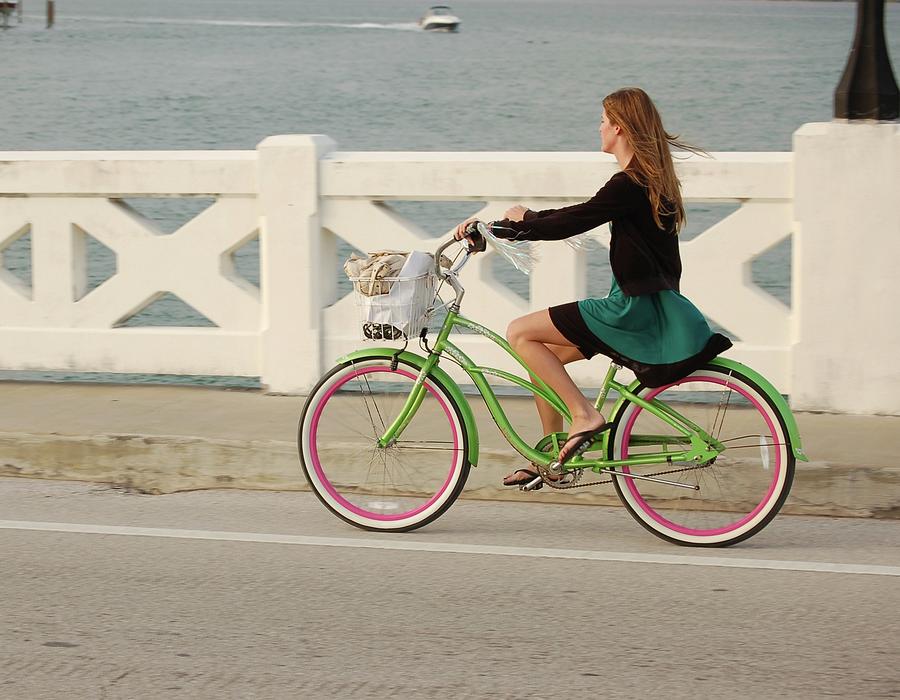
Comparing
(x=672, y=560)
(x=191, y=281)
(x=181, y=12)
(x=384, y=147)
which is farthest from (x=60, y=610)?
(x=181, y=12)

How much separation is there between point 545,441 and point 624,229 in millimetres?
919

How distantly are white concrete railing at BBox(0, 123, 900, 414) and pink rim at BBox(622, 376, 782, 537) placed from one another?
7.10 ft

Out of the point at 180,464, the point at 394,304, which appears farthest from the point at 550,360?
the point at 180,464

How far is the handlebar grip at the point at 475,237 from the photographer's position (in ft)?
19.0

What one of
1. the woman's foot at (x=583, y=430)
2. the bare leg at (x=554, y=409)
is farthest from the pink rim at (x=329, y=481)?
the woman's foot at (x=583, y=430)

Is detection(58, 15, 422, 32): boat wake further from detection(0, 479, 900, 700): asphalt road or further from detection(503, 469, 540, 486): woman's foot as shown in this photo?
detection(503, 469, 540, 486): woman's foot

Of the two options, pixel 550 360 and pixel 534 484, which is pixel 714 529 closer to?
pixel 534 484

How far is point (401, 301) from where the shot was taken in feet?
18.9

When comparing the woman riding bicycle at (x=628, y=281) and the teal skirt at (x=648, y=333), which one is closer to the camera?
the woman riding bicycle at (x=628, y=281)

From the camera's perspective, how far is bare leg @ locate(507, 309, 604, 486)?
591 centimetres

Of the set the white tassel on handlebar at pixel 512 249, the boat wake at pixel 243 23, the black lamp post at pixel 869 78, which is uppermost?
the boat wake at pixel 243 23

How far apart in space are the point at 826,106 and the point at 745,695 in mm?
71565

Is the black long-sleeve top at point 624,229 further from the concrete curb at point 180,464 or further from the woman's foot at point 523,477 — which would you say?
the concrete curb at point 180,464

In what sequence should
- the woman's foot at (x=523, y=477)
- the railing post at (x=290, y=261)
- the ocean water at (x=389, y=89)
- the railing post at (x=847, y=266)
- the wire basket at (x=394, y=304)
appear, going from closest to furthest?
1. the wire basket at (x=394, y=304)
2. the woman's foot at (x=523, y=477)
3. the railing post at (x=847, y=266)
4. the railing post at (x=290, y=261)
5. the ocean water at (x=389, y=89)
